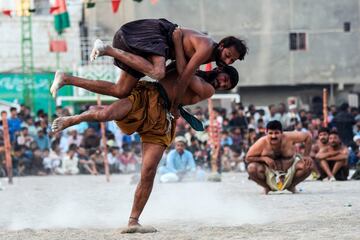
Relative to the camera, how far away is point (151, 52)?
32.4 ft

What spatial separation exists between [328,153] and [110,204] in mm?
6509

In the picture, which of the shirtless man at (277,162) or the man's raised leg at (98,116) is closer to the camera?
the man's raised leg at (98,116)

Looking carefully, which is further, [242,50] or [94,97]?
[94,97]

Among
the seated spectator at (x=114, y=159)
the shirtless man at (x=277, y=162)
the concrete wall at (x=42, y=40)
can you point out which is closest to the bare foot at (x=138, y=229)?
the shirtless man at (x=277, y=162)

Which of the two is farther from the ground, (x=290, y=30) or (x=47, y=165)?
(x=290, y=30)

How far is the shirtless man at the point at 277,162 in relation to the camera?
15.3 m

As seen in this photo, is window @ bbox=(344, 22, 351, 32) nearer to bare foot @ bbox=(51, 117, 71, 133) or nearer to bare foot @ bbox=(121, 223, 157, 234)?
bare foot @ bbox=(51, 117, 71, 133)

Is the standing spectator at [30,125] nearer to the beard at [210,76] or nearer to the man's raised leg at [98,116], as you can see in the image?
the beard at [210,76]

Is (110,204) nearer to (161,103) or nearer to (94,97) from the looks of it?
(161,103)

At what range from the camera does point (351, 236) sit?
8.89 m

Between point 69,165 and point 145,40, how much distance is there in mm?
15132

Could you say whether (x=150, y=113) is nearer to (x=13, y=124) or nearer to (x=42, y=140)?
(x=13, y=124)

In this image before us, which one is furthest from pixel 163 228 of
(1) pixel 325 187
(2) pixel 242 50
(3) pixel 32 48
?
(3) pixel 32 48

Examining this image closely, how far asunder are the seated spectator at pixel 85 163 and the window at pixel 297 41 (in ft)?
51.0
